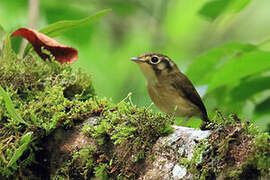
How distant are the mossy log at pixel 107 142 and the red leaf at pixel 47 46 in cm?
35

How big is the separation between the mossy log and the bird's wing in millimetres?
1340

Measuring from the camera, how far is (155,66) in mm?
3533

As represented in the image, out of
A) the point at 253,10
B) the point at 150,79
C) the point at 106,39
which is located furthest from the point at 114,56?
the point at 150,79

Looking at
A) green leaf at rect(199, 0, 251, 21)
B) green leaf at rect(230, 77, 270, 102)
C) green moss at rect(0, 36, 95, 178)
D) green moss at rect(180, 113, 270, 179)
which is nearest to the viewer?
green moss at rect(180, 113, 270, 179)

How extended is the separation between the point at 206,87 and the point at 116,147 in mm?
1546

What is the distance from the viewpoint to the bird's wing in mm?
3598

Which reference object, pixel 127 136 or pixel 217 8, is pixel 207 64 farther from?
pixel 127 136

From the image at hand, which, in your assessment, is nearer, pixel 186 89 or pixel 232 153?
pixel 232 153

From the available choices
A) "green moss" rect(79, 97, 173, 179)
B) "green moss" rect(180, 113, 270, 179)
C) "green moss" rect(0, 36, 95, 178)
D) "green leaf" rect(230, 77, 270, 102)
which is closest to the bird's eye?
"green leaf" rect(230, 77, 270, 102)

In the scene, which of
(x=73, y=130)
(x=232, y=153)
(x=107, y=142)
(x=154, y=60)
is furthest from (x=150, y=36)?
(x=232, y=153)

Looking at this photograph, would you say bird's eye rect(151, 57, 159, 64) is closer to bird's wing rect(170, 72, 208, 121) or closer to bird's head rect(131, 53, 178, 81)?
bird's head rect(131, 53, 178, 81)

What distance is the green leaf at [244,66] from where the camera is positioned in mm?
2963

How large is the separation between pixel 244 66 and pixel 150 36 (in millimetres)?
4526

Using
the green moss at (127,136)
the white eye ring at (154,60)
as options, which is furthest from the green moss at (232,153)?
the white eye ring at (154,60)
